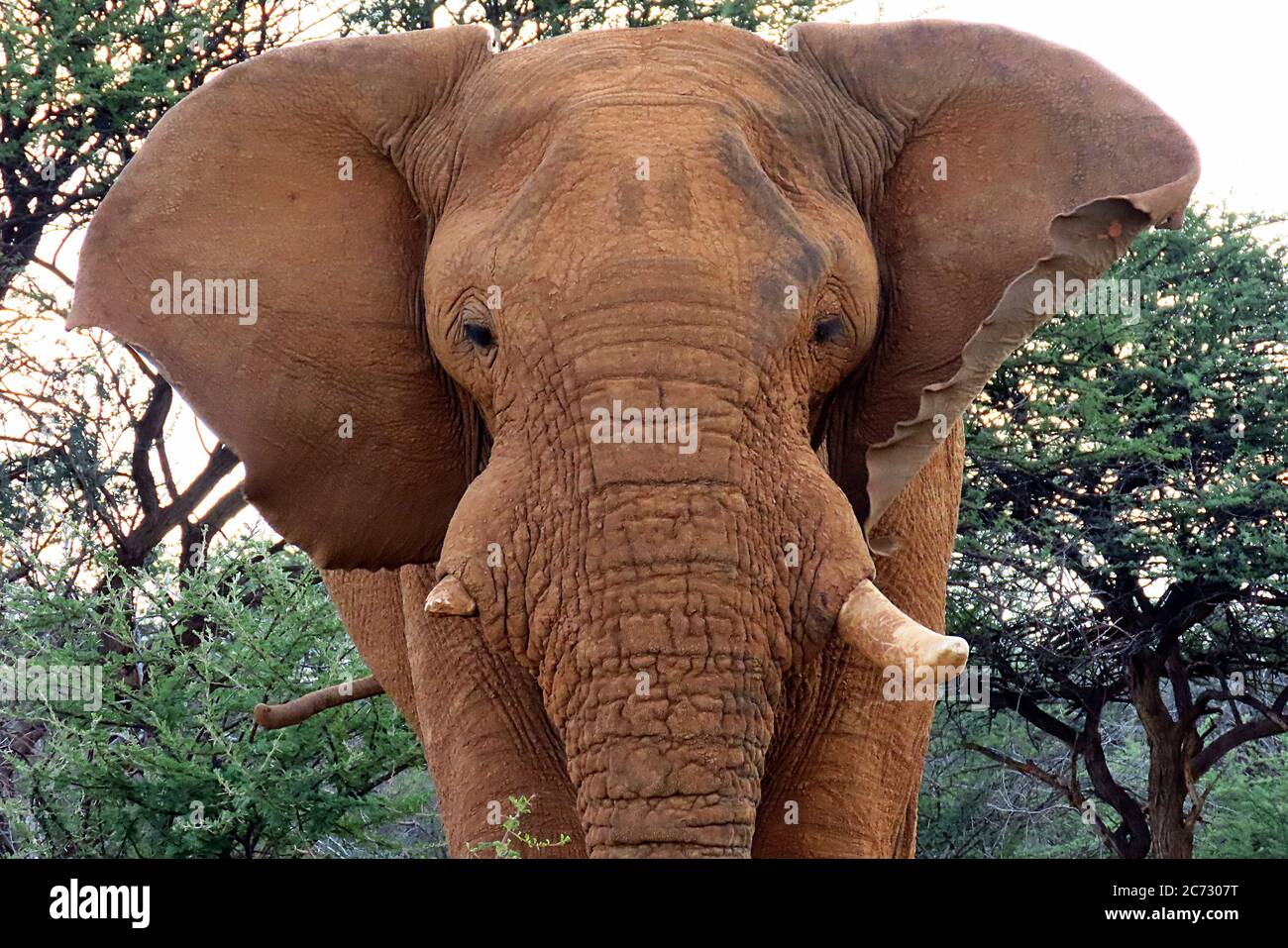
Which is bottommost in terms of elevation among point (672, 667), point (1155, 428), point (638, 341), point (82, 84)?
point (672, 667)

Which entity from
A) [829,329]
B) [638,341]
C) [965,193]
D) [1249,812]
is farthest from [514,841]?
[1249,812]

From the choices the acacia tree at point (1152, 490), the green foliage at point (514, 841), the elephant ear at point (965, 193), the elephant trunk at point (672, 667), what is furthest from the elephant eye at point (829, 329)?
the acacia tree at point (1152, 490)

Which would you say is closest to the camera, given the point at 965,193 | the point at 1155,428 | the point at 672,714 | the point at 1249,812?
the point at 672,714

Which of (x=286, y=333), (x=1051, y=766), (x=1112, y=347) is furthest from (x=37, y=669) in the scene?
(x=1051, y=766)

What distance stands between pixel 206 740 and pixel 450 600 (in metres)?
4.93

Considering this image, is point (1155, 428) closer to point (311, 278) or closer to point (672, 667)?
point (311, 278)

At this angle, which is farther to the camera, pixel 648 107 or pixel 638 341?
pixel 648 107

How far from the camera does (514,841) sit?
5145 millimetres

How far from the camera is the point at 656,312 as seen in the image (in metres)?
4.51

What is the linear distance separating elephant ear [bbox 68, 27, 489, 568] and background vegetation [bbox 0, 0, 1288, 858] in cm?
421

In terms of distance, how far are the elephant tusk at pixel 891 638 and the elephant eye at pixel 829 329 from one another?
2.26 ft

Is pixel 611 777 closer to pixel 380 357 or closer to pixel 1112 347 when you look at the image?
pixel 380 357

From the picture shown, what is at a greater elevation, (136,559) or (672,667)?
(136,559)

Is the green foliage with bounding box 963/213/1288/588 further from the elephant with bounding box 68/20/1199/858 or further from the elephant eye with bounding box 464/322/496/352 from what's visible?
the elephant eye with bounding box 464/322/496/352
